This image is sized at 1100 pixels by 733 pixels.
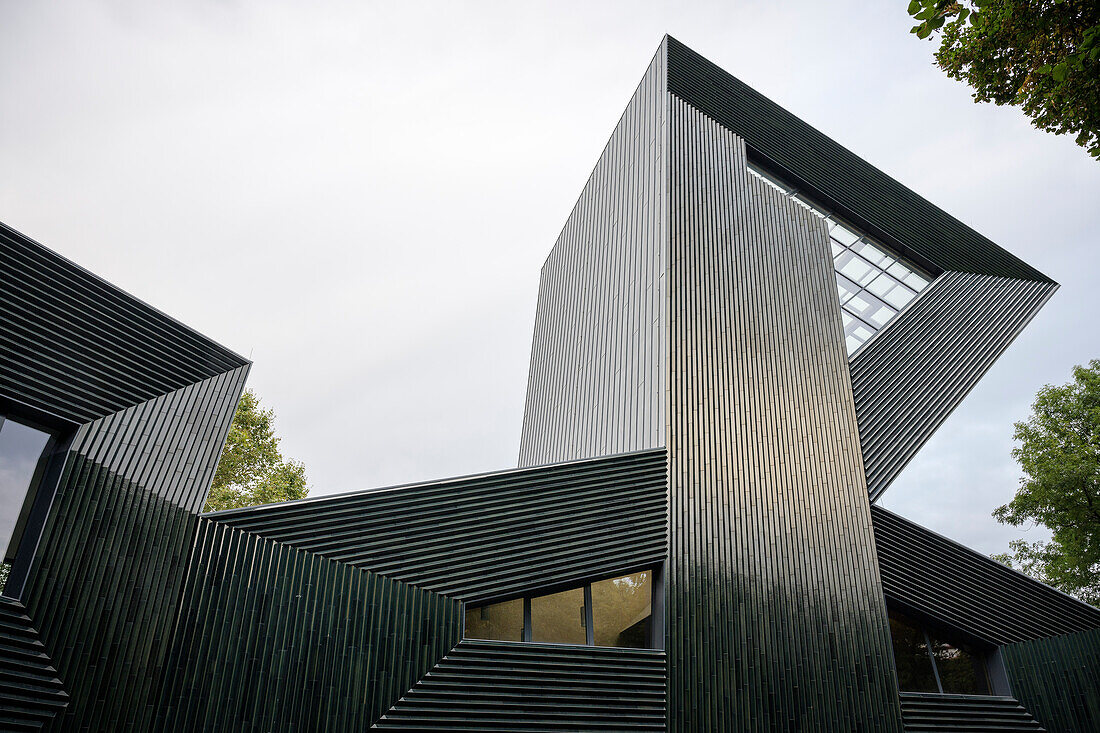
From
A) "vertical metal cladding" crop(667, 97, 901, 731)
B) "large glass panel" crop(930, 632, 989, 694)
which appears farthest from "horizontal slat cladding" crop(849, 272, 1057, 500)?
"large glass panel" crop(930, 632, 989, 694)

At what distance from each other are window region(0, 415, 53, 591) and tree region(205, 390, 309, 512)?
1223cm

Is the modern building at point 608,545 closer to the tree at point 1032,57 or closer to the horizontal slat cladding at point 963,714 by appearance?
the horizontal slat cladding at point 963,714

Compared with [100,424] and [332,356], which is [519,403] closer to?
[332,356]

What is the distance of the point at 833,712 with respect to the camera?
815cm

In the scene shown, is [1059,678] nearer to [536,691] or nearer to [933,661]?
[933,661]

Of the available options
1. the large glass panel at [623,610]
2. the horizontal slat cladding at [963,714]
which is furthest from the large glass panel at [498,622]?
the horizontal slat cladding at [963,714]

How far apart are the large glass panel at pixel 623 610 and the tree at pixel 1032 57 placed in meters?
6.92

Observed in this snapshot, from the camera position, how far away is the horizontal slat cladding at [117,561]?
223 inches

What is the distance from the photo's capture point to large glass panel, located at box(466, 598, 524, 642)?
7.56m

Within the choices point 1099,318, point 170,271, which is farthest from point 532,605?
point 1099,318

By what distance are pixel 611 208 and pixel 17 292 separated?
11.4 metres

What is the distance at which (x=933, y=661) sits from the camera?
9.50 metres

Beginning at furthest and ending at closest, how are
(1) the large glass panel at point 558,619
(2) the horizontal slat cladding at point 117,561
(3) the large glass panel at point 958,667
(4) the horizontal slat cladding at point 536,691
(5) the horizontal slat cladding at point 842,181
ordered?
(5) the horizontal slat cladding at point 842,181, (3) the large glass panel at point 958,667, (1) the large glass panel at point 558,619, (4) the horizontal slat cladding at point 536,691, (2) the horizontal slat cladding at point 117,561

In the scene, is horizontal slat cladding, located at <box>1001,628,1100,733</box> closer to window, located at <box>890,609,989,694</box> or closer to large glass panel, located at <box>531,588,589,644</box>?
window, located at <box>890,609,989,694</box>
